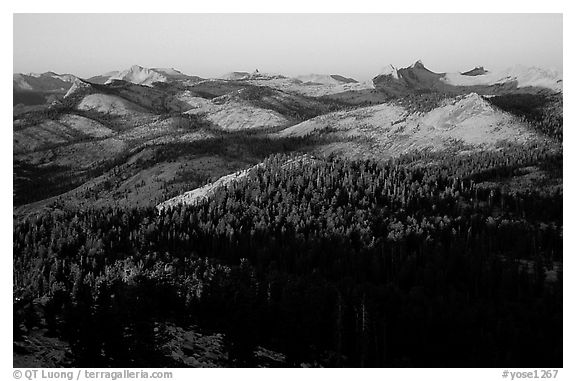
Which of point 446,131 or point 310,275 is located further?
point 446,131

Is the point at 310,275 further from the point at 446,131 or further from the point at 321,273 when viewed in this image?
the point at 446,131

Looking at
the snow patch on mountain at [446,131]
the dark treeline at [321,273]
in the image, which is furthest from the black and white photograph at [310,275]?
the snow patch on mountain at [446,131]

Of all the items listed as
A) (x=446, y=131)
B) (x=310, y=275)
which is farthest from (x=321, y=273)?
(x=446, y=131)

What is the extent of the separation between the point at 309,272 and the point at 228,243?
11002mm

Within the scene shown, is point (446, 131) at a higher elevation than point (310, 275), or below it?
higher

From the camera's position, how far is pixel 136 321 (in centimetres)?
4072

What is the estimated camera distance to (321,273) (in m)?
54.7

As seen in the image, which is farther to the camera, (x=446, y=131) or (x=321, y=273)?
(x=446, y=131)

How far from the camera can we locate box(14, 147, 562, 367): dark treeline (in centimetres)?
3953

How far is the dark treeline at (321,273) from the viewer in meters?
39.5

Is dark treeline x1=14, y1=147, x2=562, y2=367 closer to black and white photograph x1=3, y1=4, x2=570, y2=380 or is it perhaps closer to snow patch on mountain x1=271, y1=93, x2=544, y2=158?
black and white photograph x1=3, y1=4, x2=570, y2=380

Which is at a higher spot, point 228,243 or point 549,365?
point 228,243
